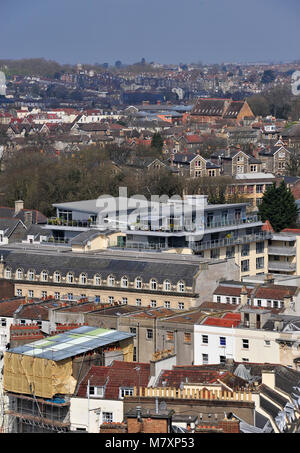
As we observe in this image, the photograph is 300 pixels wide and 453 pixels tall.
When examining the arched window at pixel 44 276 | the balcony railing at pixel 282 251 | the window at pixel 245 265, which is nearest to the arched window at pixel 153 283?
the arched window at pixel 44 276

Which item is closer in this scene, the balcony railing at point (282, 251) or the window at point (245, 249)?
the window at point (245, 249)

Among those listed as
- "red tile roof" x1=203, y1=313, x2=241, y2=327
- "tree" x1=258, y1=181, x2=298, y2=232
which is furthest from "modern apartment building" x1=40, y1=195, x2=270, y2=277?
"red tile roof" x1=203, y1=313, x2=241, y2=327

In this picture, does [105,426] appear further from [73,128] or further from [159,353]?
[73,128]

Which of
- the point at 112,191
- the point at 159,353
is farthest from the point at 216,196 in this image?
the point at 159,353

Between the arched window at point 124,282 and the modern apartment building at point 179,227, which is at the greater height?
the modern apartment building at point 179,227

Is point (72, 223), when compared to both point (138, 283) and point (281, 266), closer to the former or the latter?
point (281, 266)

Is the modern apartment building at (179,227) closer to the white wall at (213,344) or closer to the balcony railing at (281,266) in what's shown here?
the balcony railing at (281,266)

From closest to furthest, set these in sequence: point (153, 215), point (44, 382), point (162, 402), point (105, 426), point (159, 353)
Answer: point (105, 426) < point (162, 402) < point (44, 382) < point (159, 353) < point (153, 215)
